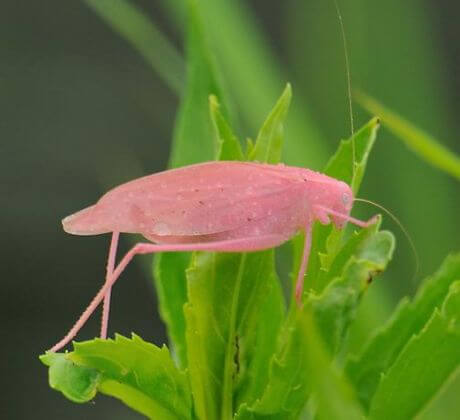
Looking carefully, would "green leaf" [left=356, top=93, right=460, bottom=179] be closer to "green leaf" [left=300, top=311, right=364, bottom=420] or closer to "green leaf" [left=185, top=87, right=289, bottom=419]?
"green leaf" [left=185, top=87, right=289, bottom=419]

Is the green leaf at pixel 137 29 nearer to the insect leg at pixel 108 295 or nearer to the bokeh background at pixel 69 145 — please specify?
the insect leg at pixel 108 295

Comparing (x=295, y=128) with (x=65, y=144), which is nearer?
(x=295, y=128)

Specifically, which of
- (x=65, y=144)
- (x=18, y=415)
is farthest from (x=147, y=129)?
(x=18, y=415)

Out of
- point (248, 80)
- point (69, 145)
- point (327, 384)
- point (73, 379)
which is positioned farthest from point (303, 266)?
point (69, 145)

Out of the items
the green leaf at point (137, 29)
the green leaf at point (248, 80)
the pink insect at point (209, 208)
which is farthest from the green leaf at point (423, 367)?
the green leaf at point (137, 29)

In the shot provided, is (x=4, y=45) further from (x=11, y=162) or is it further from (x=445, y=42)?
(x=445, y=42)

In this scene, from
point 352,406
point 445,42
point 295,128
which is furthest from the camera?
point 445,42
